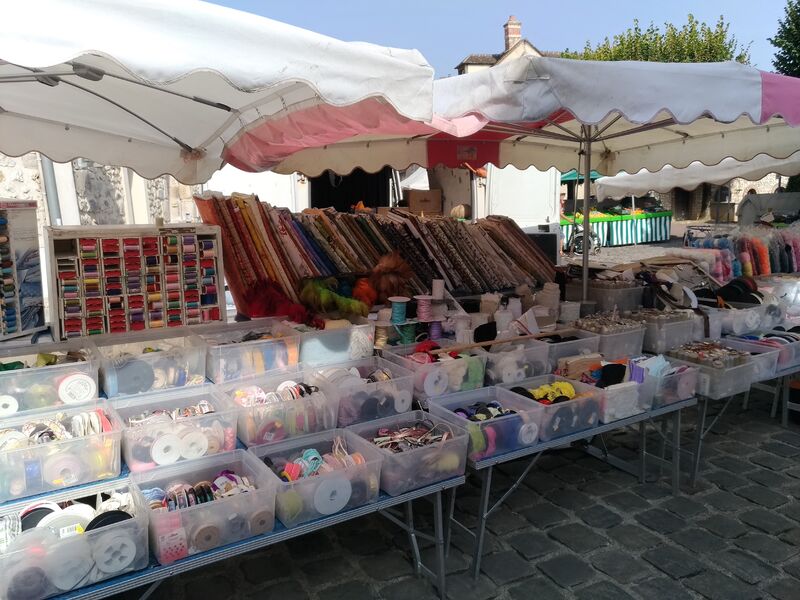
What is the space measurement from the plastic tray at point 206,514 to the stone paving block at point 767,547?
7.40ft

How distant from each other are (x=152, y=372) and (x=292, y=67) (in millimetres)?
1424

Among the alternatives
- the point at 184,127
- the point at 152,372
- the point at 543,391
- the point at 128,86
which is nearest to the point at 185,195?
the point at 184,127

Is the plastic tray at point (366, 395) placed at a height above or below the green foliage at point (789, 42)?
below

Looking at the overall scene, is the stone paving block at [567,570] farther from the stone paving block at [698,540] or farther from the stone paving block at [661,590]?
the stone paving block at [698,540]

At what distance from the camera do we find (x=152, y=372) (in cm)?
259

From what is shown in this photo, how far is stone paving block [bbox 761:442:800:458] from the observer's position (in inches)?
151

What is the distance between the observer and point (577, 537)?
115 inches

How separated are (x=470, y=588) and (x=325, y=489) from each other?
961 millimetres

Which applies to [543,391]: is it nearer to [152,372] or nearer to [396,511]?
[396,511]

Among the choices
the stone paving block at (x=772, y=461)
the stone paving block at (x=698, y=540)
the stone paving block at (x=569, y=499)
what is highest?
the stone paving block at (x=772, y=461)

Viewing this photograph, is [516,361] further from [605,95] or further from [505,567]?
[605,95]

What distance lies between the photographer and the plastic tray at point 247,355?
274cm

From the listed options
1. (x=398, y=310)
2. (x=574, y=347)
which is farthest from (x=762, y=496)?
(x=398, y=310)

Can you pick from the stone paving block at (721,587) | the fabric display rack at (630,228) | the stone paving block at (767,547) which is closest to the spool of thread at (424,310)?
the stone paving block at (721,587)
